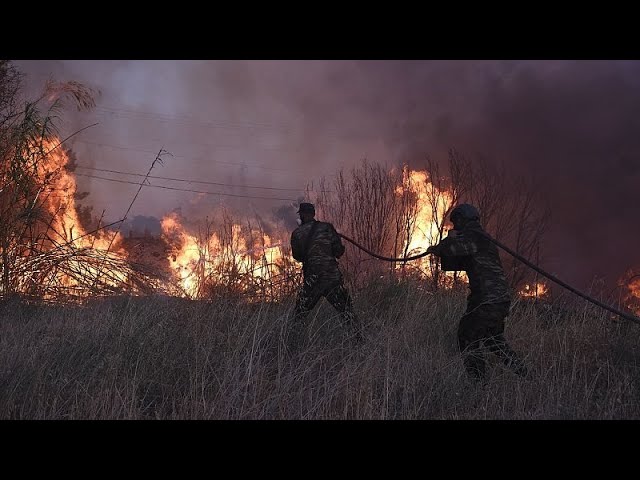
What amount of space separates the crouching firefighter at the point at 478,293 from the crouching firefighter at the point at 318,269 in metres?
1.24

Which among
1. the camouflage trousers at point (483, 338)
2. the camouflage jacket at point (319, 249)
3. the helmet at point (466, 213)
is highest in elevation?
the helmet at point (466, 213)

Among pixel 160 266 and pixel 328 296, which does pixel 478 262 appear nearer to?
pixel 328 296

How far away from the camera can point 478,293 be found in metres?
4.49

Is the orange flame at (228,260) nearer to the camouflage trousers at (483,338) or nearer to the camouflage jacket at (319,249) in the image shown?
the camouflage jacket at (319,249)

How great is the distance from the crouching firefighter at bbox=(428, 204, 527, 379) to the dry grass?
21 centimetres

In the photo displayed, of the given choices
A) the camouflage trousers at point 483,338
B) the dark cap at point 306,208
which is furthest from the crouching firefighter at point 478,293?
the dark cap at point 306,208

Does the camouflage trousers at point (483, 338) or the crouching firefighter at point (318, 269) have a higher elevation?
the crouching firefighter at point (318, 269)

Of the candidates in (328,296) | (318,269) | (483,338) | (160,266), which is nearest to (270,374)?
(328,296)

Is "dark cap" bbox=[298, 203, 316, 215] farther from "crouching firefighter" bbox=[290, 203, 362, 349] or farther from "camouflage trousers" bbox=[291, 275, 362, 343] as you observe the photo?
"camouflage trousers" bbox=[291, 275, 362, 343]

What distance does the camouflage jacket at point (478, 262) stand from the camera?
14.6 ft

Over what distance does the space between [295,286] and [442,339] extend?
7.31 ft

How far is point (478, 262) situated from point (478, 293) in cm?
29

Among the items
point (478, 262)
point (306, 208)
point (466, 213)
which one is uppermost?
point (306, 208)

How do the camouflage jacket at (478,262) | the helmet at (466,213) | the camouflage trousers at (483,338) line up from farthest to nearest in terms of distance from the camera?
the helmet at (466,213)
the camouflage jacket at (478,262)
the camouflage trousers at (483,338)
